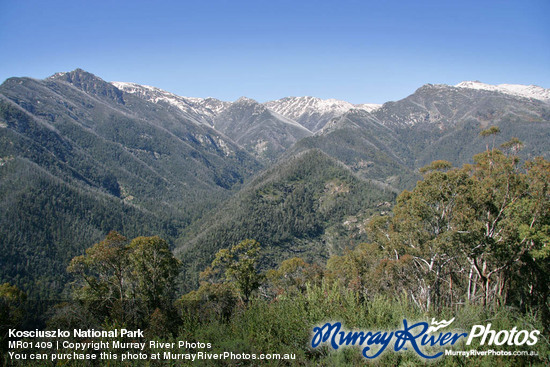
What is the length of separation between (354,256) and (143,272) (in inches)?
952

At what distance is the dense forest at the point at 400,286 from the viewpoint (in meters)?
7.95

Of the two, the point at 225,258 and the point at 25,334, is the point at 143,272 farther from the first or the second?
the point at 25,334

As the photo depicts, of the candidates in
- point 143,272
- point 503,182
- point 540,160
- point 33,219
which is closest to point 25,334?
point 143,272

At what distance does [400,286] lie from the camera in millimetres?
23469

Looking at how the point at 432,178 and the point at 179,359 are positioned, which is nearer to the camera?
the point at 179,359

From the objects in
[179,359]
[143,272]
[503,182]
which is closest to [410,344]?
[179,359]

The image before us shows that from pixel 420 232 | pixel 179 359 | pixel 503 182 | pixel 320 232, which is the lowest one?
pixel 320 232

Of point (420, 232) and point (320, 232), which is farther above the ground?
point (420, 232)

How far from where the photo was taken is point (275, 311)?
31.0 ft

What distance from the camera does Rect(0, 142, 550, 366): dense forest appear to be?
7949 mm

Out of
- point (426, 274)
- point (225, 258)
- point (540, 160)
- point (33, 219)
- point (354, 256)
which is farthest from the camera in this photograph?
point (33, 219)

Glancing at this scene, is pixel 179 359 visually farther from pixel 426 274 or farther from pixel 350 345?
pixel 426 274

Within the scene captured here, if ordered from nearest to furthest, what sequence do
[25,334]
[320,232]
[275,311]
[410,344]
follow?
[410,344], [275,311], [25,334], [320,232]

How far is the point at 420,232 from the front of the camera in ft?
65.0
